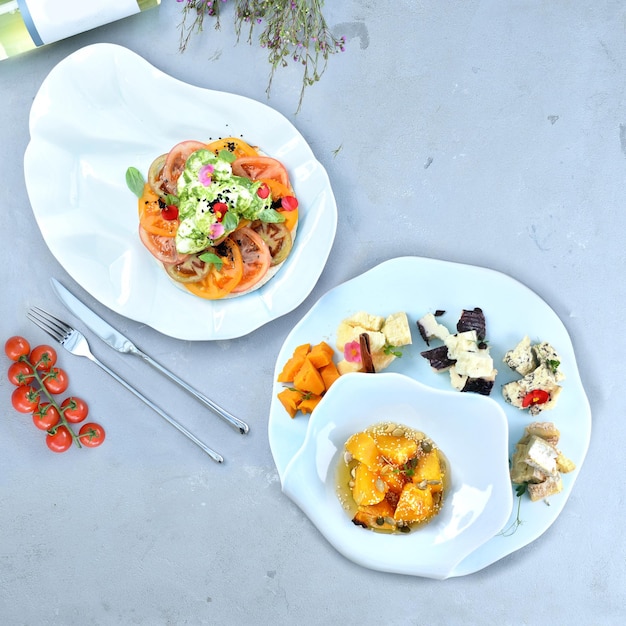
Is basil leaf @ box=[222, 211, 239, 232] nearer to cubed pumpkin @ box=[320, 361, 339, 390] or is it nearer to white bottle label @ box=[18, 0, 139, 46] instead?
cubed pumpkin @ box=[320, 361, 339, 390]

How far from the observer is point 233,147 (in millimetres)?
2084

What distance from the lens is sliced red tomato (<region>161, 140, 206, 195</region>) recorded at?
2080mm

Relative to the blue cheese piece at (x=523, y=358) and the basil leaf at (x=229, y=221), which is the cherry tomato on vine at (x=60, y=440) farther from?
the blue cheese piece at (x=523, y=358)

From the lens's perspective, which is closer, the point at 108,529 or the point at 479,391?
the point at 479,391

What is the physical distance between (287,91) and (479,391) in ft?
3.55

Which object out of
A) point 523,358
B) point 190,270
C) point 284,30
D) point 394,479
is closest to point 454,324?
point 523,358

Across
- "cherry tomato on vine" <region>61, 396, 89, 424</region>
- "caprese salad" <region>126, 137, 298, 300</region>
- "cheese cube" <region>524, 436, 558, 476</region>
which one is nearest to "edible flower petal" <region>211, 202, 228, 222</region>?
"caprese salad" <region>126, 137, 298, 300</region>

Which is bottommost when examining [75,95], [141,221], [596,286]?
[596,286]

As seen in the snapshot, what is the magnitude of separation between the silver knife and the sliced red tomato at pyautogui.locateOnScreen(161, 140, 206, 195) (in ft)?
1.51

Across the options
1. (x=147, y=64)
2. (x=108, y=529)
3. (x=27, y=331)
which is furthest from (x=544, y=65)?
(x=108, y=529)

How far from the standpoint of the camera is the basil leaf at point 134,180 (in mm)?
2104

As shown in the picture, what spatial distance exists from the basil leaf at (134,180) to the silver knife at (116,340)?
1.27 ft

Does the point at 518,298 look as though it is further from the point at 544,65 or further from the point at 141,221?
the point at 141,221

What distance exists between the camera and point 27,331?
223 cm
